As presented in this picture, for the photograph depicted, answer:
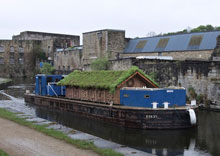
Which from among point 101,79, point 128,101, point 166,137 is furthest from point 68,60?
→ point 166,137

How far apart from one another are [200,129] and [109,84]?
20.7ft

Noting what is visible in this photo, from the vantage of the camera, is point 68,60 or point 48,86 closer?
point 48,86

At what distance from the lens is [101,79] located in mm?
21766

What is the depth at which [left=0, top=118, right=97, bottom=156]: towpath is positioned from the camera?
11031 mm

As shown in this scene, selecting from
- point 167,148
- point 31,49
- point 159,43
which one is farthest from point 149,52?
point 31,49

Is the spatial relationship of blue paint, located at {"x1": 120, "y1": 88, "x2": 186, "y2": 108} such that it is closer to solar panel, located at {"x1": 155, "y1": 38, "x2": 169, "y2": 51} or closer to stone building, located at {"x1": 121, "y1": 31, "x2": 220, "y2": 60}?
stone building, located at {"x1": 121, "y1": 31, "x2": 220, "y2": 60}

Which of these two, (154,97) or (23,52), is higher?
(23,52)

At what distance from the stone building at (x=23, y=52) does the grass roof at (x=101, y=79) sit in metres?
47.0

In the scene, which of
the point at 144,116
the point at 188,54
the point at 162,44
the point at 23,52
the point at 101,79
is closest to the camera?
the point at 144,116

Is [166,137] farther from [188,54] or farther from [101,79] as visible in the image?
[188,54]

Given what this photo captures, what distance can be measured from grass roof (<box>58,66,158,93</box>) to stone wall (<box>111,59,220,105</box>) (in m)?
6.49

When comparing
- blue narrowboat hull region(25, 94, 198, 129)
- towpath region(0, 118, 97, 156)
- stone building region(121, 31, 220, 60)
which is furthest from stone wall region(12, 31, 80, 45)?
towpath region(0, 118, 97, 156)

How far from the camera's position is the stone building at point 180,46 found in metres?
32.9

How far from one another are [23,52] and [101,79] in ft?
181
